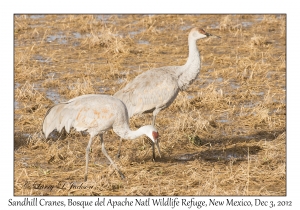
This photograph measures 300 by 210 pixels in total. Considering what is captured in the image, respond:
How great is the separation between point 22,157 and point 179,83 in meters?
2.12

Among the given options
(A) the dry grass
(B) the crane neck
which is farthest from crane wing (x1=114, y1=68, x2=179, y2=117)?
(A) the dry grass

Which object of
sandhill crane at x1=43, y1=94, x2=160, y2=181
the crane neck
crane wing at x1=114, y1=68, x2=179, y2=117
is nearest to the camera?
sandhill crane at x1=43, y1=94, x2=160, y2=181

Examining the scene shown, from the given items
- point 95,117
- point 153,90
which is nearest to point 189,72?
point 153,90

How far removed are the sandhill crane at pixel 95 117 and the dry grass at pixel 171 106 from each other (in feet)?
1.41

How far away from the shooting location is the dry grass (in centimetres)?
654

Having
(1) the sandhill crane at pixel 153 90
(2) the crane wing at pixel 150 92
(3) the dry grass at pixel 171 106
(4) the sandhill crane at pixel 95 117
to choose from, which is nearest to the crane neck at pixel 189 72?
(1) the sandhill crane at pixel 153 90

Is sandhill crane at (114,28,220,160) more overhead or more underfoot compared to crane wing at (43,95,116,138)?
more overhead

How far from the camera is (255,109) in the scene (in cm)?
868

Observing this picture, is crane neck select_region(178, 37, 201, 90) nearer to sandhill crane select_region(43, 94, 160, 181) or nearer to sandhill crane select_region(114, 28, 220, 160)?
sandhill crane select_region(114, 28, 220, 160)

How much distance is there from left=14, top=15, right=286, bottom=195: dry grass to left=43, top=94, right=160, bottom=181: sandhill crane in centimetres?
43

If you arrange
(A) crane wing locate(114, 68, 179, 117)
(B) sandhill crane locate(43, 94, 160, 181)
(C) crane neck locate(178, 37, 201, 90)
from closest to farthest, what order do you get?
1. (B) sandhill crane locate(43, 94, 160, 181)
2. (A) crane wing locate(114, 68, 179, 117)
3. (C) crane neck locate(178, 37, 201, 90)

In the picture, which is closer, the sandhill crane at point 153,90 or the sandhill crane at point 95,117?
the sandhill crane at point 95,117

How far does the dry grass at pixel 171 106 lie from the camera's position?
21.4ft

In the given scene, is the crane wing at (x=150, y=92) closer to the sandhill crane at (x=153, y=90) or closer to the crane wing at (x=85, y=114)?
the sandhill crane at (x=153, y=90)
